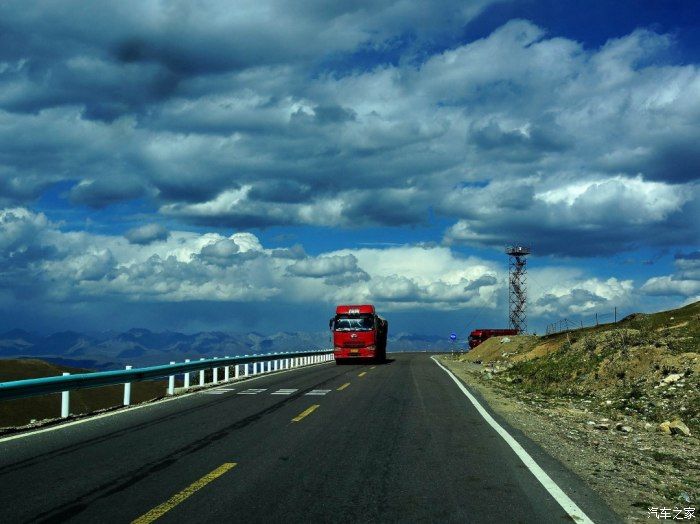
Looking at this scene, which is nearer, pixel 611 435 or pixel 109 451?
pixel 109 451

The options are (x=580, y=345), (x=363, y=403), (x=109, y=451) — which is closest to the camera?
(x=109, y=451)

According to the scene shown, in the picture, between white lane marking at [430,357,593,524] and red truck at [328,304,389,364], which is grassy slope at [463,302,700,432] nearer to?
white lane marking at [430,357,593,524]

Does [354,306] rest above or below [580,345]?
above

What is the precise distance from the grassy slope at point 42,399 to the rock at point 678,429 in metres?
53.8

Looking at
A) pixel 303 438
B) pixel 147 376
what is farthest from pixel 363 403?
pixel 147 376

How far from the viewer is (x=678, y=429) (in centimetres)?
1131

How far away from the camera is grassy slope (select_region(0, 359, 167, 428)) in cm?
6662

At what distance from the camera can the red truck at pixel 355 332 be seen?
37750mm

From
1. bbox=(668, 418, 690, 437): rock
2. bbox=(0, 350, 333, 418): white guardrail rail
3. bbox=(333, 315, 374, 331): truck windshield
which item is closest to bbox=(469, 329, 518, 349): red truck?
bbox=(333, 315, 374, 331): truck windshield

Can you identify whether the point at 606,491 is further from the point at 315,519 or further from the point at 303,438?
the point at 303,438

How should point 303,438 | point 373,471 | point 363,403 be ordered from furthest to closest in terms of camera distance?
point 363,403 → point 303,438 → point 373,471

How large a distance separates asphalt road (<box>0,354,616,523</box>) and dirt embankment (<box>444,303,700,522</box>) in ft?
2.06

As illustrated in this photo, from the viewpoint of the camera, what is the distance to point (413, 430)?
432 inches

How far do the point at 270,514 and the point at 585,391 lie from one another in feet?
47.4
